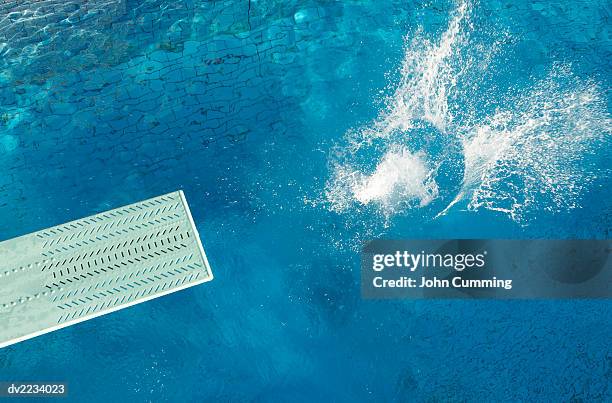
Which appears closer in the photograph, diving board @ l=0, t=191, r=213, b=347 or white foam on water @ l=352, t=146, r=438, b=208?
diving board @ l=0, t=191, r=213, b=347

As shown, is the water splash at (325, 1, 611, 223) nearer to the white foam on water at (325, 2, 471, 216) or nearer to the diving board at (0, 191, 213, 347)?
the white foam on water at (325, 2, 471, 216)

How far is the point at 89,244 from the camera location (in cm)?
705

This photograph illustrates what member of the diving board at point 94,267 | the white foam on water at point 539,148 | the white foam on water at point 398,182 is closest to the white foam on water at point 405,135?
the white foam on water at point 398,182

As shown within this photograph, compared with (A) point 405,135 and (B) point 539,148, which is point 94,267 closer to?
(A) point 405,135

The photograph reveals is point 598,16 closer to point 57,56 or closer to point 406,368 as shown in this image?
point 406,368

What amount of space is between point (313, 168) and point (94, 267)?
2.83m

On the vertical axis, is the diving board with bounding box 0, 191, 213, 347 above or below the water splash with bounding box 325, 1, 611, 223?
below

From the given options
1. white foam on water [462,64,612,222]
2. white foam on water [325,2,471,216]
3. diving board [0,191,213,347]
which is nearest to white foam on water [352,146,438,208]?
white foam on water [325,2,471,216]

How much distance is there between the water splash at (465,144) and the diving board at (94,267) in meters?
1.92

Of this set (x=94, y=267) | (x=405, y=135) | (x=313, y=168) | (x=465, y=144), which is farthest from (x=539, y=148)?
(x=94, y=267)

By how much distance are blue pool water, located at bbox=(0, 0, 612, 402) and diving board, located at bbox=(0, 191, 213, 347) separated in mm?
189

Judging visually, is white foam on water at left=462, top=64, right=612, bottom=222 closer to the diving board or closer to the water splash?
the water splash

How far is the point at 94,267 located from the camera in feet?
22.7

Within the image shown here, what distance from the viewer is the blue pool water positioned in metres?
6.84
